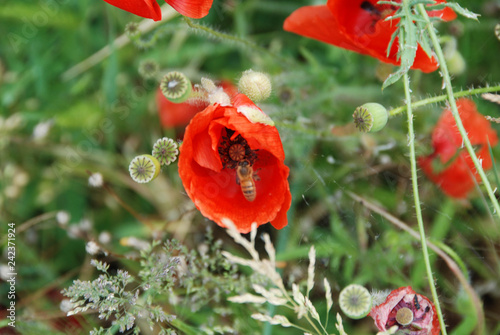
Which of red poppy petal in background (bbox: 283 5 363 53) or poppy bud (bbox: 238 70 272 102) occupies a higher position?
red poppy petal in background (bbox: 283 5 363 53)

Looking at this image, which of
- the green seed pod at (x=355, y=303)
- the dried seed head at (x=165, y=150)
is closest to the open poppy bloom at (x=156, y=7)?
the dried seed head at (x=165, y=150)

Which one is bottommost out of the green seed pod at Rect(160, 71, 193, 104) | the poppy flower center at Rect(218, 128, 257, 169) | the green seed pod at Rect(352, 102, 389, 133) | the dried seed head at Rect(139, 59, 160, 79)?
the poppy flower center at Rect(218, 128, 257, 169)

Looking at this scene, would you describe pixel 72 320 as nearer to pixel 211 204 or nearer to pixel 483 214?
pixel 211 204

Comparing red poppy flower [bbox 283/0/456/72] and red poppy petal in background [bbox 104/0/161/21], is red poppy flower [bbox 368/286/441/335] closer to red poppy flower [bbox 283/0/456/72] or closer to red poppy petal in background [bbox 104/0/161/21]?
red poppy flower [bbox 283/0/456/72]

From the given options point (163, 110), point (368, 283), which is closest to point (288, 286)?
point (368, 283)

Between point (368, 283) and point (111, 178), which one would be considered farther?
point (111, 178)

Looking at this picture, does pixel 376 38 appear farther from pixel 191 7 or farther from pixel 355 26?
pixel 191 7

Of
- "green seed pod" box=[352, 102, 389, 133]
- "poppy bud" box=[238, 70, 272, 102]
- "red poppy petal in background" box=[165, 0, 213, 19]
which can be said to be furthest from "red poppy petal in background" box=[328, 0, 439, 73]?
"red poppy petal in background" box=[165, 0, 213, 19]
